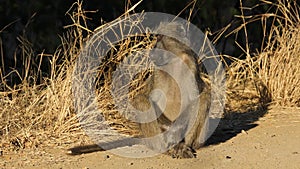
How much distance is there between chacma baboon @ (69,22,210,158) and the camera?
582 centimetres

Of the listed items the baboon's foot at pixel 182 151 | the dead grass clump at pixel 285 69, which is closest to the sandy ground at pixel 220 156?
the baboon's foot at pixel 182 151

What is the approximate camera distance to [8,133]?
605 centimetres

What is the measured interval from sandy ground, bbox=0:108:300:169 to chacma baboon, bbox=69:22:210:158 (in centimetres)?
14

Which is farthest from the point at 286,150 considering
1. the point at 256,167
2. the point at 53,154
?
the point at 53,154

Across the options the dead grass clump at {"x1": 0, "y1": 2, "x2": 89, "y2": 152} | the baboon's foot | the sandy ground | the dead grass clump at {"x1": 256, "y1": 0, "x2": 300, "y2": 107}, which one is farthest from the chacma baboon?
the dead grass clump at {"x1": 256, "y1": 0, "x2": 300, "y2": 107}

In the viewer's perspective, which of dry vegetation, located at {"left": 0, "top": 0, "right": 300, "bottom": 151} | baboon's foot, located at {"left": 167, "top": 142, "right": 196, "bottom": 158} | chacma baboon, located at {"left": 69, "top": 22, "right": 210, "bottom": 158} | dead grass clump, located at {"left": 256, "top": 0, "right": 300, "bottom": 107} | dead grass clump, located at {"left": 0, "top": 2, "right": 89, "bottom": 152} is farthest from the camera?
dead grass clump, located at {"left": 256, "top": 0, "right": 300, "bottom": 107}

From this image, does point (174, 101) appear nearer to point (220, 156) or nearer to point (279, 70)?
point (220, 156)

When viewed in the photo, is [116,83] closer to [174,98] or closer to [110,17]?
[174,98]

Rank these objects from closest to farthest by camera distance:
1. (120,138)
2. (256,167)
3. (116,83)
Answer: (256,167), (120,138), (116,83)

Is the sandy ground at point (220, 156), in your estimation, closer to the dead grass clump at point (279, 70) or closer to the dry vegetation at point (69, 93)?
the dry vegetation at point (69, 93)

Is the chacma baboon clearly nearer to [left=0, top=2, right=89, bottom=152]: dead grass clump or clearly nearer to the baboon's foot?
the baboon's foot

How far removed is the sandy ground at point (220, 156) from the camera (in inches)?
218

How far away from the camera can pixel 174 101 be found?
19.3 feet

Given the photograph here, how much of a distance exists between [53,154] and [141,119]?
2.46 ft
